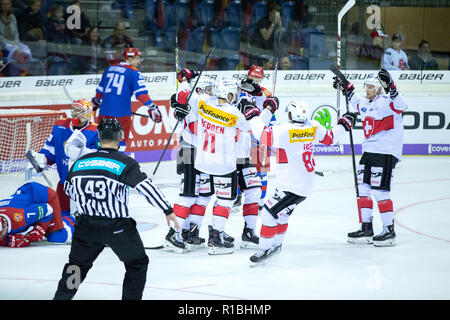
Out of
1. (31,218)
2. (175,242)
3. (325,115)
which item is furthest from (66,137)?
(325,115)

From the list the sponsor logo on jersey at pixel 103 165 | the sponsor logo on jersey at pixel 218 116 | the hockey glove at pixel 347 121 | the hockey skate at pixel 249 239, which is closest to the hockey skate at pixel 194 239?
the hockey skate at pixel 249 239

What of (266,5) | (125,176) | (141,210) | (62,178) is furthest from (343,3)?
(125,176)

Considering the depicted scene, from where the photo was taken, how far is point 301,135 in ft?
20.7

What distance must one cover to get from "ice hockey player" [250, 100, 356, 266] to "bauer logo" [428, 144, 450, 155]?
22.8 feet

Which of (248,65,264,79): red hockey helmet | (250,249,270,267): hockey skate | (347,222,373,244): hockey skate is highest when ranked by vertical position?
(248,65,264,79): red hockey helmet

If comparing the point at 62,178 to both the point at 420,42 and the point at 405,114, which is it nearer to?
the point at 405,114

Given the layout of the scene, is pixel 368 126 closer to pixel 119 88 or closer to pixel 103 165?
pixel 119 88

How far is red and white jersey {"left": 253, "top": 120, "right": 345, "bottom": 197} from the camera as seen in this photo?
6289 millimetres

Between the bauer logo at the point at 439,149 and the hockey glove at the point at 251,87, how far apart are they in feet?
19.6

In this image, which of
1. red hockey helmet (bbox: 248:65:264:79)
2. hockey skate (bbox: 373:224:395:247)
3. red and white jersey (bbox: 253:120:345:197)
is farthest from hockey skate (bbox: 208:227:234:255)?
red hockey helmet (bbox: 248:65:264:79)

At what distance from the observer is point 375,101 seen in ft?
23.8

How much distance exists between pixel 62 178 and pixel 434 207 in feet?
13.4

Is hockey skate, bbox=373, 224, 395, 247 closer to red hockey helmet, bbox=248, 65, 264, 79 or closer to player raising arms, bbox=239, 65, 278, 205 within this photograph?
player raising arms, bbox=239, 65, 278, 205

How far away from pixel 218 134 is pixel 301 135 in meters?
0.74
